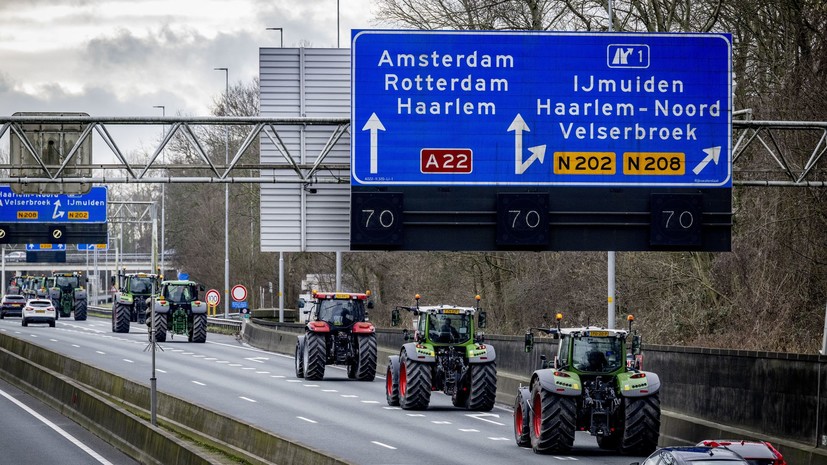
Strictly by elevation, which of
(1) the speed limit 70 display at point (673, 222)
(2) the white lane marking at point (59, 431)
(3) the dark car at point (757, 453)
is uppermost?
(1) the speed limit 70 display at point (673, 222)

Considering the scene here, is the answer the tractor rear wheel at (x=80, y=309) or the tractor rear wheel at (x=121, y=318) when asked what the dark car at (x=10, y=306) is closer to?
the tractor rear wheel at (x=80, y=309)

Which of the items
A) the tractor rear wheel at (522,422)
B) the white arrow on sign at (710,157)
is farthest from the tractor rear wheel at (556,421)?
the white arrow on sign at (710,157)

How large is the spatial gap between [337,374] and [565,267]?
12196 millimetres

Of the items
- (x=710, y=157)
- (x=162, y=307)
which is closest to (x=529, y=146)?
(x=710, y=157)

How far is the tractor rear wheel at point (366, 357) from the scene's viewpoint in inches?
1607

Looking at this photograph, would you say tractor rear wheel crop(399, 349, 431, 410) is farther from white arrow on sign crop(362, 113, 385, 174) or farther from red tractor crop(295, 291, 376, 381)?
white arrow on sign crop(362, 113, 385, 174)

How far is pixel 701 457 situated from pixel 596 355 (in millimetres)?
9412

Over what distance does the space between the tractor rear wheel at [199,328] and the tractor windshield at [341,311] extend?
20185 millimetres

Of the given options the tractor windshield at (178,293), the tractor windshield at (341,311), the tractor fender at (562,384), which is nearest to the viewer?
the tractor fender at (562,384)

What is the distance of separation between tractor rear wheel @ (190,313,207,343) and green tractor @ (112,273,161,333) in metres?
5.51

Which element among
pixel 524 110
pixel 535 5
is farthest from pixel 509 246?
pixel 535 5

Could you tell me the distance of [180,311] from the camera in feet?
197

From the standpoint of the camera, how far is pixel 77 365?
38.9m

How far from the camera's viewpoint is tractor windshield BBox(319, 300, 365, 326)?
4106cm
